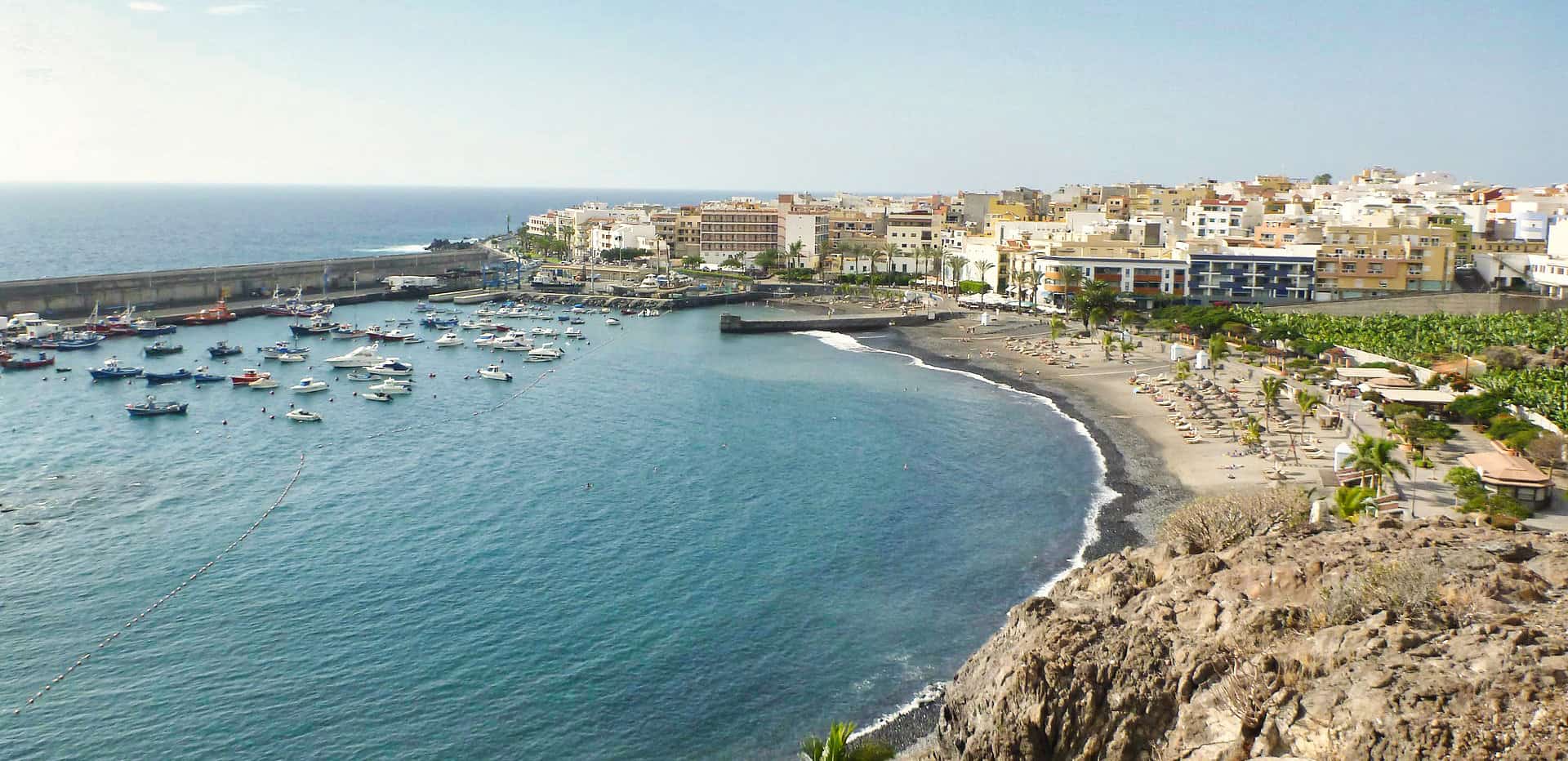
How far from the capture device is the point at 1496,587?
12438 millimetres

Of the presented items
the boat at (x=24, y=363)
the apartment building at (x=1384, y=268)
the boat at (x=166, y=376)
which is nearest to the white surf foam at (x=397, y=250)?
the boat at (x=24, y=363)

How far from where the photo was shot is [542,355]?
6172cm

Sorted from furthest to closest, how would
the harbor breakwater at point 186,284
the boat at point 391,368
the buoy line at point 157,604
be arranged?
the harbor breakwater at point 186,284, the boat at point 391,368, the buoy line at point 157,604

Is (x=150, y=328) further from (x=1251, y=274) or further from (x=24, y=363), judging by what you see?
(x=1251, y=274)

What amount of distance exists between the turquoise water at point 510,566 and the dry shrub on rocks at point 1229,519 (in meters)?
4.21

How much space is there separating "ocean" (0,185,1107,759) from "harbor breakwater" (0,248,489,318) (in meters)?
24.0

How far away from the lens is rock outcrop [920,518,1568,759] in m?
10.5

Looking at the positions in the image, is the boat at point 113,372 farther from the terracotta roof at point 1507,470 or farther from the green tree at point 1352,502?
the terracotta roof at point 1507,470

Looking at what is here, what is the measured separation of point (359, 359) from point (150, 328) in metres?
18.3

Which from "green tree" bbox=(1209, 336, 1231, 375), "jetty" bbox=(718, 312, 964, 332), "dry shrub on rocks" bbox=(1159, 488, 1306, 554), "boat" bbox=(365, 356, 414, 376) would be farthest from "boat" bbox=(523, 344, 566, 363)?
"dry shrub on rocks" bbox=(1159, 488, 1306, 554)

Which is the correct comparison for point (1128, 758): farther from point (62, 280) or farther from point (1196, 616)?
point (62, 280)

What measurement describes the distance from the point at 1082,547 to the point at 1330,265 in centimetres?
5120

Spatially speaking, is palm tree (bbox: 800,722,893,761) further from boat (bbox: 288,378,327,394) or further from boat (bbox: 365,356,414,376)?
boat (bbox: 365,356,414,376)

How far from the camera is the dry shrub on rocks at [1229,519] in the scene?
1809 centimetres
